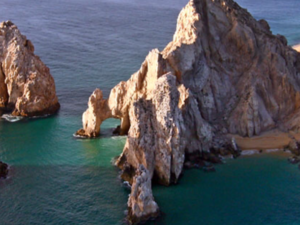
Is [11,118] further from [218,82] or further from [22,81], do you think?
[218,82]

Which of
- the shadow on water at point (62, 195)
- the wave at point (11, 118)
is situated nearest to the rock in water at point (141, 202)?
the shadow on water at point (62, 195)

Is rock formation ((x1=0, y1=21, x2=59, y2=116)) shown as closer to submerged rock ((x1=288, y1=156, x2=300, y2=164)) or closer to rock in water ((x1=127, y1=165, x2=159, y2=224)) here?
rock in water ((x1=127, y1=165, x2=159, y2=224))

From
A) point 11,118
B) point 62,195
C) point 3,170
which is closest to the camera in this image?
point 62,195

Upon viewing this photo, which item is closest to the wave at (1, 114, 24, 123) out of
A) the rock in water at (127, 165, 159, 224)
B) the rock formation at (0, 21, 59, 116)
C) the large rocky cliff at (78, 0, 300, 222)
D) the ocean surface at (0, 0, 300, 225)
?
the rock formation at (0, 21, 59, 116)

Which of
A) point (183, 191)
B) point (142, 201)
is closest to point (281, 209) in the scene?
point (183, 191)

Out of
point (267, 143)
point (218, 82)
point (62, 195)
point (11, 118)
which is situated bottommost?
point (62, 195)

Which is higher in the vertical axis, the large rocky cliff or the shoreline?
the large rocky cliff

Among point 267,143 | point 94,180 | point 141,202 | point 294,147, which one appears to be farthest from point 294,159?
point 94,180
